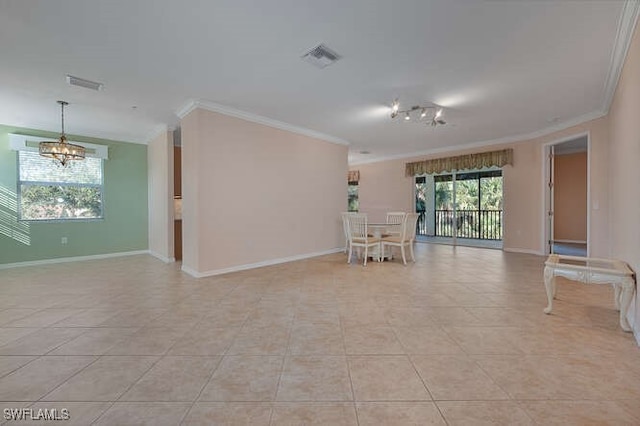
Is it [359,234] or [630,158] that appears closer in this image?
[630,158]

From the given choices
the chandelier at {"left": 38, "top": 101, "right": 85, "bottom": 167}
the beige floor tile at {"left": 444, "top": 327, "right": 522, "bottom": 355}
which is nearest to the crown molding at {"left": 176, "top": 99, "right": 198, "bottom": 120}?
the chandelier at {"left": 38, "top": 101, "right": 85, "bottom": 167}

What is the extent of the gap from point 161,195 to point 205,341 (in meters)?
4.37

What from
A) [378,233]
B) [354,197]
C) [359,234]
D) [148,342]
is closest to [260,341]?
[148,342]

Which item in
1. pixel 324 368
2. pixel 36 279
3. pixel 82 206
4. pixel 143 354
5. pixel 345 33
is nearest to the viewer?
pixel 324 368

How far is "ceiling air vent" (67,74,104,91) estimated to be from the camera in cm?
333

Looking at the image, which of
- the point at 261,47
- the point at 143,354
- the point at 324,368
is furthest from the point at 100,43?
the point at 324,368

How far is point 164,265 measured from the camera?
202 inches

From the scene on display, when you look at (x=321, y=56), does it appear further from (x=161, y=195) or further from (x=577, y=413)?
(x=161, y=195)

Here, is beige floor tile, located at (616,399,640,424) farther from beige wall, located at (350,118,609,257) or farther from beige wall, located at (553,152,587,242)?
beige wall, located at (553,152,587,242)

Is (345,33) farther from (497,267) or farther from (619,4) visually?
(497,267)

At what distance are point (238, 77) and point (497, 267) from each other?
5044 millimetres

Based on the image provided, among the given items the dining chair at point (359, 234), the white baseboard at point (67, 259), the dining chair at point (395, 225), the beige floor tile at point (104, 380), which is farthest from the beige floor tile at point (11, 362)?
the dining chair at point (395, 225)

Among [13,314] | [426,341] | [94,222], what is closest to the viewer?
[426,341]

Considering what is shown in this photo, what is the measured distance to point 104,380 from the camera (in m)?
1.73
